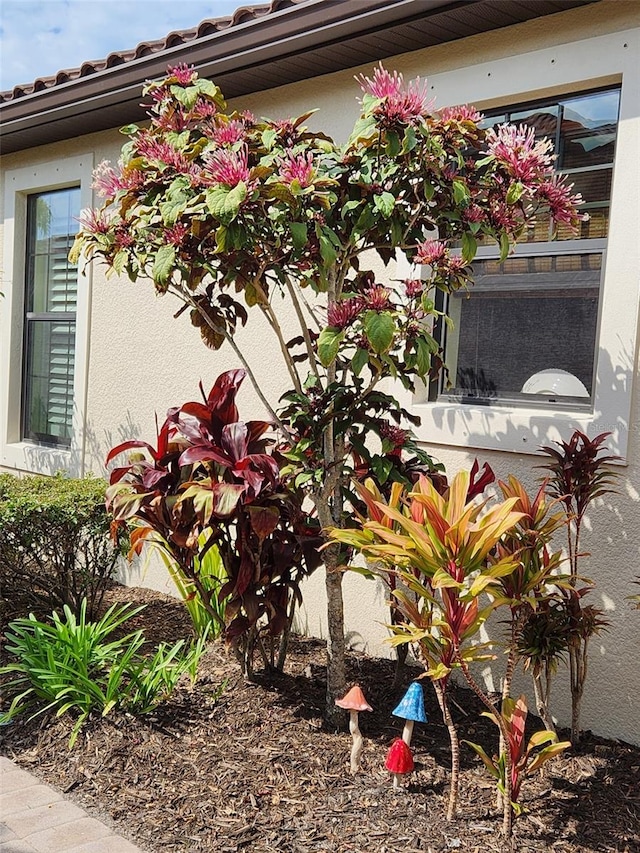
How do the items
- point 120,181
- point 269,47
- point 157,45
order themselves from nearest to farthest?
point 120,181 → point 269,47 → point 157,45

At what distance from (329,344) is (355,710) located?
1.42 meters

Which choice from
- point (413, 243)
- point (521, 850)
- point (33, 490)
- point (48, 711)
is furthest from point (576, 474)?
point (33, 490)

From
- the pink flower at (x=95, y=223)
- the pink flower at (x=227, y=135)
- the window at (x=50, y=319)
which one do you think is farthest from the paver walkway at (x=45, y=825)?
the window at (x=50, y=319)

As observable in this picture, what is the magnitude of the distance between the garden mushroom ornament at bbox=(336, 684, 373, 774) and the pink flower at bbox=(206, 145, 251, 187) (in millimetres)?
1972

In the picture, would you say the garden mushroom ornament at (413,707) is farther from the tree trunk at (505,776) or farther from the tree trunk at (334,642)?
the tree trunk at (334,642)

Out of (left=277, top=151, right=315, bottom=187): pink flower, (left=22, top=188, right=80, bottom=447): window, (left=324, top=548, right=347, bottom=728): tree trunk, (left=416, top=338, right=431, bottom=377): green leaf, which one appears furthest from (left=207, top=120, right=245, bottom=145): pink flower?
(left=22, top=188, right=80, bottom=447): window

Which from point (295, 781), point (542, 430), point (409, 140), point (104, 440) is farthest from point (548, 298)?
point (104, 440)

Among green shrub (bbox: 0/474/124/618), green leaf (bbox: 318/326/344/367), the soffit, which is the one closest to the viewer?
green leaf (bbox: 318/326/344/367)

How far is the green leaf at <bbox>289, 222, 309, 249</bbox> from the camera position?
10.2ft

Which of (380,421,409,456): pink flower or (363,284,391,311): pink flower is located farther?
(380,421,409,456): pink flower

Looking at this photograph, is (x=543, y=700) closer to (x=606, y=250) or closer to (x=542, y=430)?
(x=542, y=430)

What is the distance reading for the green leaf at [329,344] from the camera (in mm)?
3203

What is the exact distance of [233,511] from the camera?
365cm

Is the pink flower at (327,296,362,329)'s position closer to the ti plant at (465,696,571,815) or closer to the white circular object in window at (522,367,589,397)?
the white circular object in window at (522,367,589,397)
